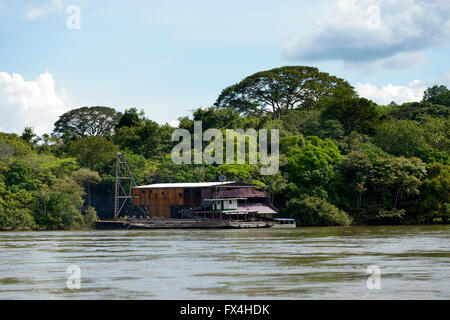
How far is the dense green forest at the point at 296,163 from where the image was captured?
6450cm

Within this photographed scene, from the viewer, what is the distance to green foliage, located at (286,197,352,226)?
206ft

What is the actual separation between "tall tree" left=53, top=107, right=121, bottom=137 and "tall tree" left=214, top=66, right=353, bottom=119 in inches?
1041

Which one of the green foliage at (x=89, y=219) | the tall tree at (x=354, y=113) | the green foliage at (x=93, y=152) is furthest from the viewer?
the tall tree at (x=354, y=113)

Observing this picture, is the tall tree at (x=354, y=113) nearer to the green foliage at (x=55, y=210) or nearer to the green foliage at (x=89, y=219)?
the green foliage at (x=89, y=219)

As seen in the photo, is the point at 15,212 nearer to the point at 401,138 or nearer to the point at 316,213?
the point at 316,213

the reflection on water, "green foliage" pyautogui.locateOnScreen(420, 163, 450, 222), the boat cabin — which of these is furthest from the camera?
the boat cabin

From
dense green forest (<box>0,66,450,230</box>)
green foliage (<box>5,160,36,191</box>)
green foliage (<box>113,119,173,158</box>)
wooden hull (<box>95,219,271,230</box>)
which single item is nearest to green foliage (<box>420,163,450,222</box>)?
dense green forest (<box>0,66,450,230</box>)

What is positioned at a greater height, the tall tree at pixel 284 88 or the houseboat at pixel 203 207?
the tall tree at pixel 284 88

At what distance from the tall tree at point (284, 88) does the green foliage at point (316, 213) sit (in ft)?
113

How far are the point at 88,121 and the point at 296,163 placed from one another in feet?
181

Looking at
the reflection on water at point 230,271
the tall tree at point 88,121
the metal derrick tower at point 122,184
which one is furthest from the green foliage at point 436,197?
the tall tree at point 88,121

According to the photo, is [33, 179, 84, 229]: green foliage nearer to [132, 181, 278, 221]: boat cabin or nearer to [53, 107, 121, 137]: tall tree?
[132, 181, 278, 221]: boat cabin
